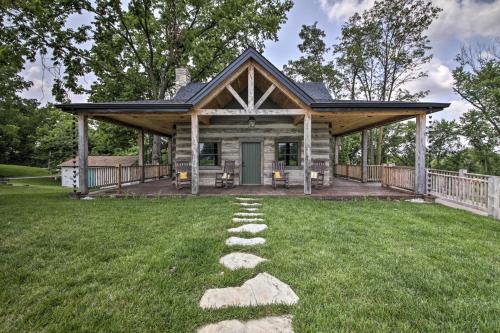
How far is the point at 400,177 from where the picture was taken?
29.9 feet

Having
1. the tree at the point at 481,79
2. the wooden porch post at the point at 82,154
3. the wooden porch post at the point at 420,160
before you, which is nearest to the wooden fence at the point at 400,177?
the wooden porch post at the point at 420,160

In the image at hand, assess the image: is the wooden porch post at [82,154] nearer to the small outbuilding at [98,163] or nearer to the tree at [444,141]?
the small outbuilding at [98,163]

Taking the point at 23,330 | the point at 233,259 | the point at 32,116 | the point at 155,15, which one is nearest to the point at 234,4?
the point at 155,15

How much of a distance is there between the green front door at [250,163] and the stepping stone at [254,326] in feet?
29.1

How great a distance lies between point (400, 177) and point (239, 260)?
8389mm

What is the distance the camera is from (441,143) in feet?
71.6

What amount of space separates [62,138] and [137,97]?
11342 mm

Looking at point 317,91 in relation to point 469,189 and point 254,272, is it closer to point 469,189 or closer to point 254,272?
point 469,189

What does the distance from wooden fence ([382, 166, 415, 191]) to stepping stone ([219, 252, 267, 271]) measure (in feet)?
24.8

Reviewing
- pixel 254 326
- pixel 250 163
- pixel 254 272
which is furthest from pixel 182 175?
pixel 254 326

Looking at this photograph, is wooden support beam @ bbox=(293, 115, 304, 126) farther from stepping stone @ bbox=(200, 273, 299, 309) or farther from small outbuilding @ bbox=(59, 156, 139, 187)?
small outbuilding @ bbox=(59, 156, 139, 187)

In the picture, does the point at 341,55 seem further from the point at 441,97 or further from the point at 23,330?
the point at 23,330

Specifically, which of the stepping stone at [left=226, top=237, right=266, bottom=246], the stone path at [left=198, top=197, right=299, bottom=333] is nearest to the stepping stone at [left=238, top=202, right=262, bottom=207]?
the stepping stone at [left=226, top=237, right=266, bottom=246]

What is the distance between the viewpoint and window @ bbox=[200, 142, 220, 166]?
10.9 metres
